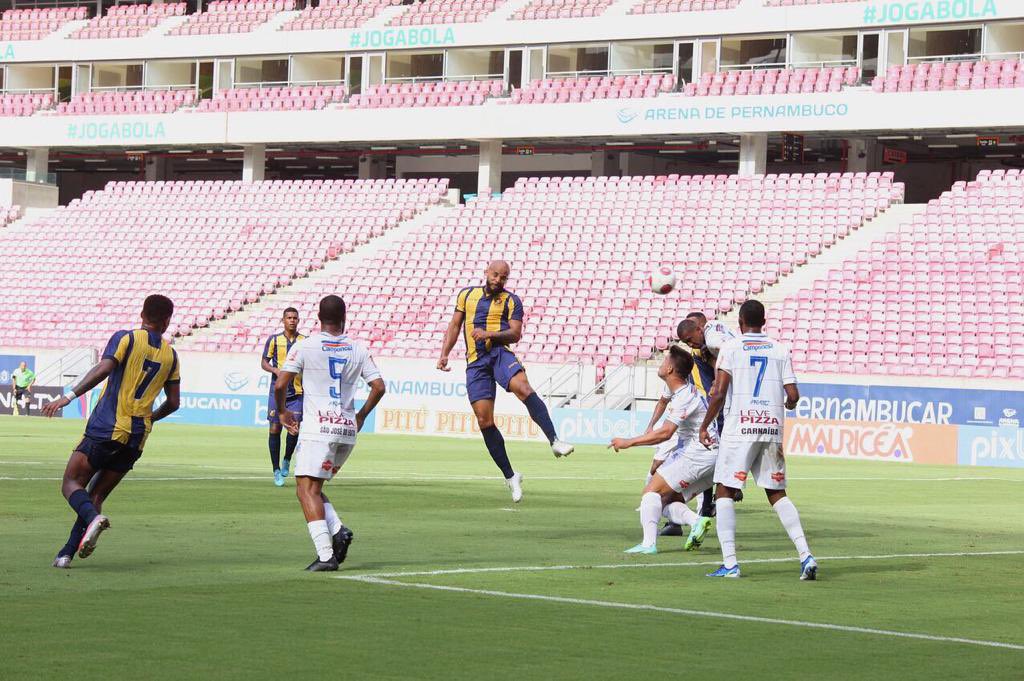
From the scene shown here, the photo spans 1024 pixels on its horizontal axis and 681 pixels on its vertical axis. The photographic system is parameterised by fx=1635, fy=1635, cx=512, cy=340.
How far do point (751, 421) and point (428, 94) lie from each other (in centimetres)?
4532

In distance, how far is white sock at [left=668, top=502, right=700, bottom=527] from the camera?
14.0m

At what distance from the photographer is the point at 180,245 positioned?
53.2 meters

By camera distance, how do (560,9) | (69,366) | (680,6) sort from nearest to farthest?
(69,366) < (680,6) < (560,9)

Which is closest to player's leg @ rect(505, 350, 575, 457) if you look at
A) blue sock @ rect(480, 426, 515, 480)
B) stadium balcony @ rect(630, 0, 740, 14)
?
blue sock @ rect(480, 426, 515, 480)

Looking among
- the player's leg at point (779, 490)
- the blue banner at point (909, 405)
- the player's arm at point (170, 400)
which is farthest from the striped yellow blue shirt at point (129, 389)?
the blue banner at point (909, 405)

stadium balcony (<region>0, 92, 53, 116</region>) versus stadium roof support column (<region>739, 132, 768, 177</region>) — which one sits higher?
stadium balcony (<region>0, 92, 53, 116</region>)

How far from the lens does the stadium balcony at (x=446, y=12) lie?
56.2 m

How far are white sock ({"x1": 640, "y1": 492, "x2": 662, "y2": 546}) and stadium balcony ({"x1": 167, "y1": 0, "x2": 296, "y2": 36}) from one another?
49.5 meters

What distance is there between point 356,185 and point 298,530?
137 ft

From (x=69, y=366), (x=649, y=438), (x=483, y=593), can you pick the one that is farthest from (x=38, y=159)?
(x=483, y=593)

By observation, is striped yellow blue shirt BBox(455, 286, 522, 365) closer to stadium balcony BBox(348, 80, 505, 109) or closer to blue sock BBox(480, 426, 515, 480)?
blue sock BBox(480, 426, 515, 480)

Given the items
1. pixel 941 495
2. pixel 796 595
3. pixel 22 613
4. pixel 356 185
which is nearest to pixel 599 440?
pixel 941 495

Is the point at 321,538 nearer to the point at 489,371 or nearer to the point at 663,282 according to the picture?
the point at 489,371

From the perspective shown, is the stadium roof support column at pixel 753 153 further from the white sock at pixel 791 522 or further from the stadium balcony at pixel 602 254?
the white sock at pixel 791 522
